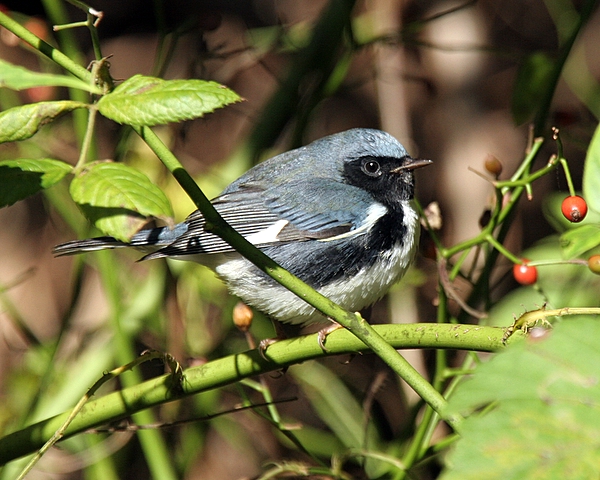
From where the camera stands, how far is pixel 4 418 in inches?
137

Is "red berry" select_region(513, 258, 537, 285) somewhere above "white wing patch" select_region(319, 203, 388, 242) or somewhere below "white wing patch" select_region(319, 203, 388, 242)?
above

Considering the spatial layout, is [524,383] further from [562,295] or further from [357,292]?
[562,295]

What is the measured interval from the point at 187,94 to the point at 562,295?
2.04 metres

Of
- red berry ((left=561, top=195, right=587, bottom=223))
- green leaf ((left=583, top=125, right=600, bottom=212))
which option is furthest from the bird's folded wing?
green leaf ((left=583, top=125, right=600, bottom=212))

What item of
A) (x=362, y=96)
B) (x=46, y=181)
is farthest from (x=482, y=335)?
(x=362, y=96)

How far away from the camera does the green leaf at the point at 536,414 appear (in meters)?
0.86

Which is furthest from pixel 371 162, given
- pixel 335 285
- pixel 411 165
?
pixel 335 285

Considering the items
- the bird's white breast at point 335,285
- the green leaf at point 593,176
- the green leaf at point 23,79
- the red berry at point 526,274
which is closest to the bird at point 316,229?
the bird's white breast at point 335,285

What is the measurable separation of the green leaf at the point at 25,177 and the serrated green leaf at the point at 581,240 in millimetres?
1130

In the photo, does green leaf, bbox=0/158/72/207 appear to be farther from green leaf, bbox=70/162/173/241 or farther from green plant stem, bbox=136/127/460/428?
green plant stem, bbox=136/127/460/428

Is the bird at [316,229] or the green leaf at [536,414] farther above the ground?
the green leaf at [536,414]

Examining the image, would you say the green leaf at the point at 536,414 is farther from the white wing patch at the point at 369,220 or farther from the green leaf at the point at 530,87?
the green leaf at the point at 530,87

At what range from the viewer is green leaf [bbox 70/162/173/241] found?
1187 mm

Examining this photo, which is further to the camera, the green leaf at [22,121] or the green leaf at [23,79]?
the green leaf at [22,121]
